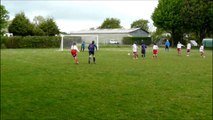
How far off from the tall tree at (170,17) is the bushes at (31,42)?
863 inches

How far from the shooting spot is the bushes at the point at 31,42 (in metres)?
59.3

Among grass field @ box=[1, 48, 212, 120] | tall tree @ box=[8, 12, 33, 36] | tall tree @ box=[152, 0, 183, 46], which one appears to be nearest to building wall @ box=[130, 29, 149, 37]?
tall tree @ box=[152, 0, 183, 46]

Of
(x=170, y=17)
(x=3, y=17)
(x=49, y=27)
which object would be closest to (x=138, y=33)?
(x=49, y=27)

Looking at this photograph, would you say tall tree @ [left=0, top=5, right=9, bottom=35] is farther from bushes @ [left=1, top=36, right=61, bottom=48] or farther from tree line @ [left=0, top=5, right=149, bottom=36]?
bushes @ [left=1, top=36, right=61, bottom=48]

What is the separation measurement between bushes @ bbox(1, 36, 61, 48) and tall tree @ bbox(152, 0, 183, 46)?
863 inches

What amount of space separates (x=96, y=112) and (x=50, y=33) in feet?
219

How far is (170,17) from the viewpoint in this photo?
66.2 meters

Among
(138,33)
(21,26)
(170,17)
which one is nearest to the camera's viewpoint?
(170,17)

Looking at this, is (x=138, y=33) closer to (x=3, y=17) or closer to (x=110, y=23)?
(x=110, y=23)

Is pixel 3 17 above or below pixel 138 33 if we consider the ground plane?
above

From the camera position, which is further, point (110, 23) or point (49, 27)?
point (110, 23)

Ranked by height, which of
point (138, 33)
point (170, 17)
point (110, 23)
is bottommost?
point (138, 33)

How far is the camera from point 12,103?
10.0 meters

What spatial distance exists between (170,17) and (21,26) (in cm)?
3098
